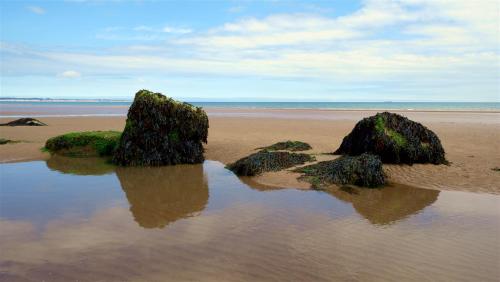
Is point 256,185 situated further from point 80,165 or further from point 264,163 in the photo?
point 80,165

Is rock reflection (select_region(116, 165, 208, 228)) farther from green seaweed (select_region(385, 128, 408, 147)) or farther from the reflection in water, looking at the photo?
green seaweed (select_region(385, 128, 408, 147))

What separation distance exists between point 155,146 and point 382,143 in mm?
6273

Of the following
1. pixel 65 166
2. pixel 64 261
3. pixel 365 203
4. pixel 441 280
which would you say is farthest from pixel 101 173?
pixel 441 280

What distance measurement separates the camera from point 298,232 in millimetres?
5531

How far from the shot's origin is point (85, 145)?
12.8m

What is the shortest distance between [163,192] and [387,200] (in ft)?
14.5

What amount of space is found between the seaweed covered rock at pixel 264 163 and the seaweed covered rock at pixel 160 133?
5.41 ft

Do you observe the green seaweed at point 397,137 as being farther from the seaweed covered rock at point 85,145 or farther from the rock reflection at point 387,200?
the seaweed covered rock at point 85,145

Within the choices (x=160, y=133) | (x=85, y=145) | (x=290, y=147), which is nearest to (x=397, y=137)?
(x=290, y=147)

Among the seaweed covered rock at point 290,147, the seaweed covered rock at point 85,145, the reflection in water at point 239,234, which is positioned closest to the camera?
the reflection in water at point 239,234

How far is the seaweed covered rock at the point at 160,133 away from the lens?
11.0m

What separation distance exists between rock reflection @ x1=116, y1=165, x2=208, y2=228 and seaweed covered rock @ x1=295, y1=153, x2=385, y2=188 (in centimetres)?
253

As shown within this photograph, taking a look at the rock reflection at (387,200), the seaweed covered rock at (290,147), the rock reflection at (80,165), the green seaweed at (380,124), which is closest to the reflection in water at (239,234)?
the rock reflection at (387,200)

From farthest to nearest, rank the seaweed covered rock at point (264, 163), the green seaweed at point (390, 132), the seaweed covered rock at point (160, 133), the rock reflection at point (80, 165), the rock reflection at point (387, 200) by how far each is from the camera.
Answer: the seaweed covered rock at point (160, 133) → the green seaweed at point (390, 132) → the rock reflection at point (80, 165) → the seaweed covered rock at point (264, 163) → the rock reflection at point (387, 200)
